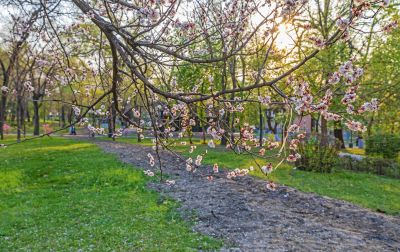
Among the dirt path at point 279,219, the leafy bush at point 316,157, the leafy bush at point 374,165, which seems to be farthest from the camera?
the leafy bush at point 374,165

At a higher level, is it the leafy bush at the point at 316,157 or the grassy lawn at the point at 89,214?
the leafy bush at the point at 316,157

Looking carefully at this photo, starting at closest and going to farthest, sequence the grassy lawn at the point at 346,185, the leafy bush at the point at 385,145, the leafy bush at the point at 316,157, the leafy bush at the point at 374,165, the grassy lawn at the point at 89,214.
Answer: the grassy lawn at the point at 89,214
the grassy lawn at the point at 346,185
the leafy bush at the point at 316,157
the leafy bush at the point at 374,165
the leafy bush at the point at 385,145

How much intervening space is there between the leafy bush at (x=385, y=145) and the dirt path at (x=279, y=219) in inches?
563

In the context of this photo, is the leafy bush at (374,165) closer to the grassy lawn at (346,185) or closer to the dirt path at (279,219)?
the grassy lawn at (346,185)

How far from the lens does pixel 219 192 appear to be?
977cm

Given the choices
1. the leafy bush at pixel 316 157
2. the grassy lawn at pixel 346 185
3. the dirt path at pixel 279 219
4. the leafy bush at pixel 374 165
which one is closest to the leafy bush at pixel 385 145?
the leafy bush at pixel 374 165

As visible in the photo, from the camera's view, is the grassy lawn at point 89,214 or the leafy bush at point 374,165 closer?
the grassy lawn at point 89,214

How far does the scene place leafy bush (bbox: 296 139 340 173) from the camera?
51.1 ft

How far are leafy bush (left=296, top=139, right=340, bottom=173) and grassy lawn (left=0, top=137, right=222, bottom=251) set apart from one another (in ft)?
24.5

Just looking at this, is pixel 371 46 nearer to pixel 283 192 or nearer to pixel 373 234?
pixel 283 192

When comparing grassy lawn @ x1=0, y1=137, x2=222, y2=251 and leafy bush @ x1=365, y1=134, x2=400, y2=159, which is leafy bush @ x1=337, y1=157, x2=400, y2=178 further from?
grassy lawn @ x1=0, y1=137, x2=222, y2=251

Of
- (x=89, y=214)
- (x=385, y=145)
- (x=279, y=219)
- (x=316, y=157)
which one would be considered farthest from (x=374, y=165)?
(x=89, y=214)

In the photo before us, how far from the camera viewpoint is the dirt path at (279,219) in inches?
253

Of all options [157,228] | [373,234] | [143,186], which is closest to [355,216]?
[373,234]
